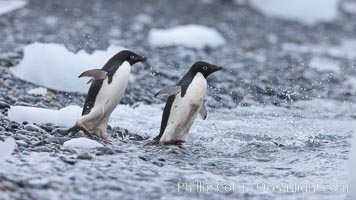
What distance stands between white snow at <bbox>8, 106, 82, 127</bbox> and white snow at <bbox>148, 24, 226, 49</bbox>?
5.28 metres

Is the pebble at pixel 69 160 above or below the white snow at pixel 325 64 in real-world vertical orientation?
below

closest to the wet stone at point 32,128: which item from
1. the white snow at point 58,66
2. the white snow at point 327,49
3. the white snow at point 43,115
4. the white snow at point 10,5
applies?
the white snow at point 43,115

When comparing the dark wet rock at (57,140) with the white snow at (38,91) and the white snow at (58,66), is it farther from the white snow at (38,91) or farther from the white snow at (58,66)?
the white snow at (58,66)

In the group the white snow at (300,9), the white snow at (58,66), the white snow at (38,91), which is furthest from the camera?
A: the white snow at (300,9)

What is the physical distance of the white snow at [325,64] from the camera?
10573mm

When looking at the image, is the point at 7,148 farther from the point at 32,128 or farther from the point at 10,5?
the point at 10,5

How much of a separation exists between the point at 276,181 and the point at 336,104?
370 centimetres

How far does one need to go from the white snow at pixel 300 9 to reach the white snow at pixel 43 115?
414 inches

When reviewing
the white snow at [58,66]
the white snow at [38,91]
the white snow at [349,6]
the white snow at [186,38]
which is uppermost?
the white snow at [349,6]

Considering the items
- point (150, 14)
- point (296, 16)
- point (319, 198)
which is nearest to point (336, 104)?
point (319, 198)

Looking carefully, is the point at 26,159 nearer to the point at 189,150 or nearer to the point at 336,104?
the point at 189,150

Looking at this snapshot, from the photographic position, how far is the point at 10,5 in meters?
13.4

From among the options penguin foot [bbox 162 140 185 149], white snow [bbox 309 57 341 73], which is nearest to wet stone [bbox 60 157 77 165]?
penguin foot [bbox 162 140 185 149]

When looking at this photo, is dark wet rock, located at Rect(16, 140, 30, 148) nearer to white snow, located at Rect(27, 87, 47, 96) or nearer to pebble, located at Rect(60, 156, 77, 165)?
pebble, located at Rect(60, 156, 77, 165)
